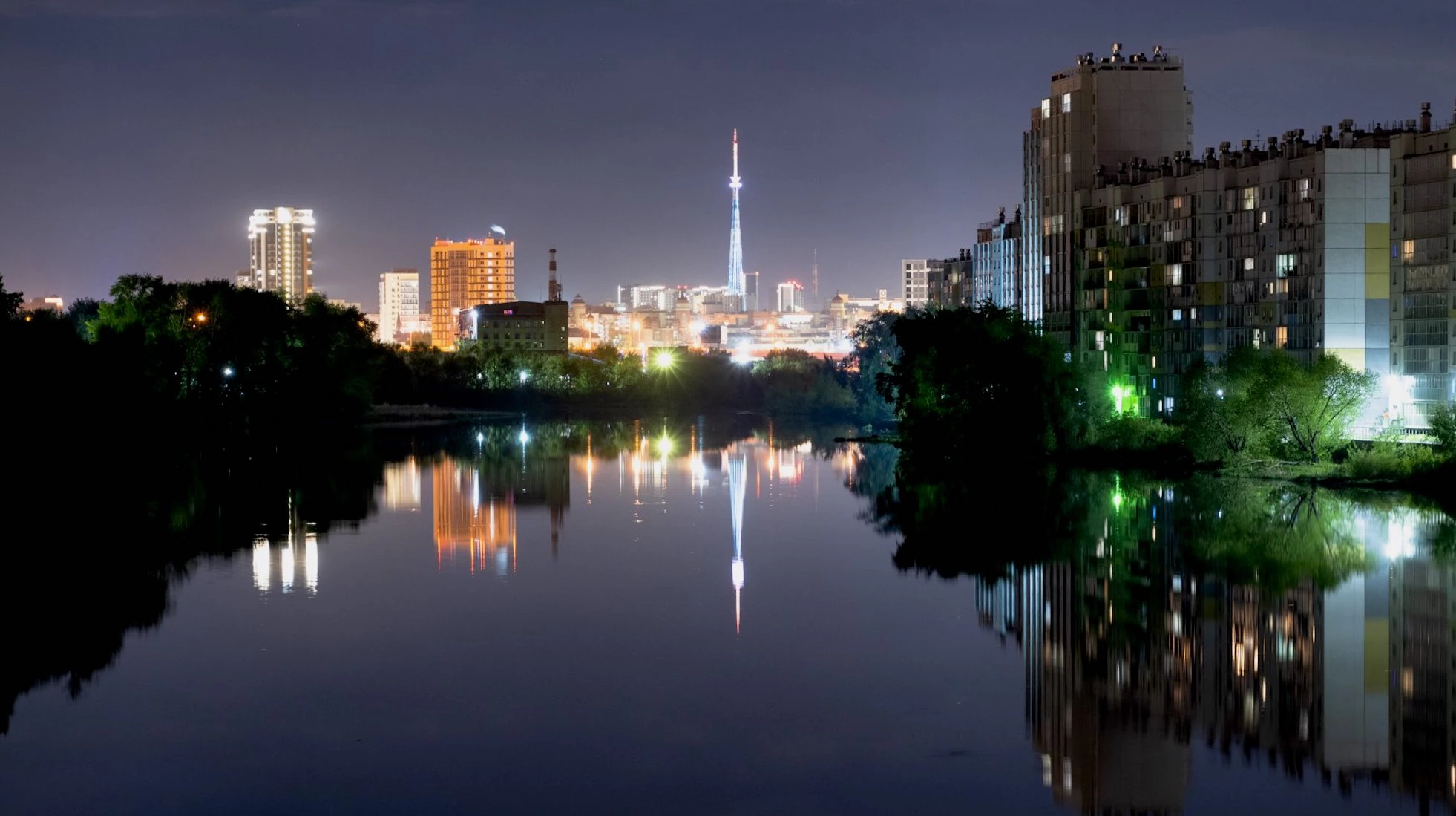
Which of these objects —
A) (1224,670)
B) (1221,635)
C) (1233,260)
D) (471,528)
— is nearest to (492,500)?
(471,528)

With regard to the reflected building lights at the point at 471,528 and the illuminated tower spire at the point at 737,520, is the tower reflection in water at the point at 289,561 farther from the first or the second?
the illuminated tower spire at the point at 737,520

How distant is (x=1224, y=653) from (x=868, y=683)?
255 inches

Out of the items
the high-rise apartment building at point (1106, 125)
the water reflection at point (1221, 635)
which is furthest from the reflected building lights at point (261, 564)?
the high-rise apartment building at point (1106, 125)

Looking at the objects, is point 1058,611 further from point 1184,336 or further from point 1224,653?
point 1184,336

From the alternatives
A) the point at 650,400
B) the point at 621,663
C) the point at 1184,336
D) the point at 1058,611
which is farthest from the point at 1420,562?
the point at 650,400

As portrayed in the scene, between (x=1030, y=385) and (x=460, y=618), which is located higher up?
(x=1030, y=385)

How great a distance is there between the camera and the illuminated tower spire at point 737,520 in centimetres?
3111

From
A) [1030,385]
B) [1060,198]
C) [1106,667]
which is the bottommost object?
[1106,667]

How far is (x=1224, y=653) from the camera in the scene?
26.9 meters

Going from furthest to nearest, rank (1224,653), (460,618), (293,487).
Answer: (293,487) < (460,618) < (1224,653)

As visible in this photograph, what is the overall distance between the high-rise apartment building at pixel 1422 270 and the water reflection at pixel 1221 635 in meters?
18.4

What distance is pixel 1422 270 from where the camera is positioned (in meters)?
65.8

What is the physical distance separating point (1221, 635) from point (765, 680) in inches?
346

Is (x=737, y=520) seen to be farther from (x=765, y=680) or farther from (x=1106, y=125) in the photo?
(x=1106, y=125)
